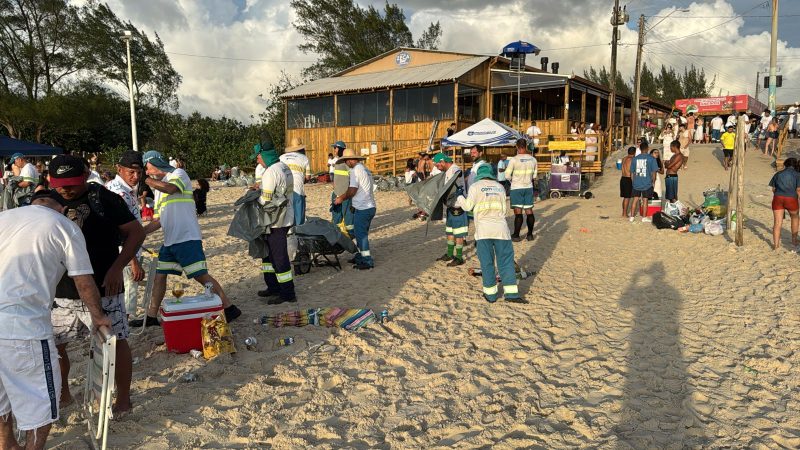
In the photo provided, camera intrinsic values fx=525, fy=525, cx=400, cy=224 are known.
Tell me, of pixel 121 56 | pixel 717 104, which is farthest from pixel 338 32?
pixel 717 104

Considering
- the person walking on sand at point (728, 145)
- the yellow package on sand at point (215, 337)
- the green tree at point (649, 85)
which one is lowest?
the yellow package on sand at point (215, 337)

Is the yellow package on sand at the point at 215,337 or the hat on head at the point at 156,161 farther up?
the hat on head at the point at 156,161

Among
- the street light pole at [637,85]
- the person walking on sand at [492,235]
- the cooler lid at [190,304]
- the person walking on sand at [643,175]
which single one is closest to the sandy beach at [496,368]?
the person walking on sand at [492,235]

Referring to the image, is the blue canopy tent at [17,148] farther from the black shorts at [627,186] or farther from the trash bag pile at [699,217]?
the trash bag pile at [699,217]

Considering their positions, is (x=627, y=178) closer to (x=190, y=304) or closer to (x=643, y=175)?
(x=643, y=175)

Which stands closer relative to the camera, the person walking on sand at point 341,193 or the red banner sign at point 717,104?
the person walking on sand at point 341,193

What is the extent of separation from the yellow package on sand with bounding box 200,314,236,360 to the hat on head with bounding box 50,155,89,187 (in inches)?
68.6

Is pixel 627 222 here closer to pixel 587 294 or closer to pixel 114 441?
pixel 587 294

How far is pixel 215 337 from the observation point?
15.2ft

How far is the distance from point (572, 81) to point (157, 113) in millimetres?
31626

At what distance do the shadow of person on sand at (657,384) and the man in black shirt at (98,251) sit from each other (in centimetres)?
355

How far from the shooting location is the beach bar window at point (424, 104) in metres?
21.1

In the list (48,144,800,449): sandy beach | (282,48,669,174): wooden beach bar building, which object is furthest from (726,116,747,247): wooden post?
(282,48,669,174): wooden beach bar building

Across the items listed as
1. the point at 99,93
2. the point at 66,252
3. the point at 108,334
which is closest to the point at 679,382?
the point at 108,334
